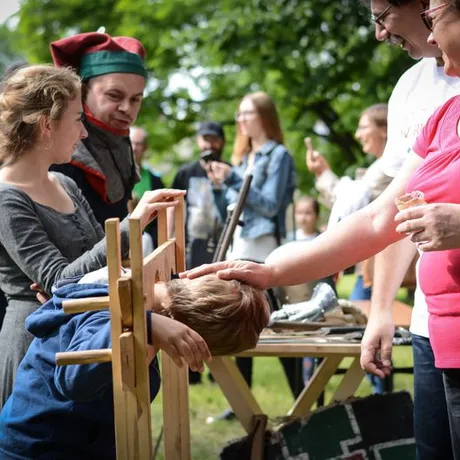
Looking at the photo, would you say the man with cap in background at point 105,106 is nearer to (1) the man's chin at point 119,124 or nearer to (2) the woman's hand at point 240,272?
(1) the man's chin at point 119,124

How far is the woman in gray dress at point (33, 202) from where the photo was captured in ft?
9.27

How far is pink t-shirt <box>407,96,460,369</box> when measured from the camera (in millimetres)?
2078

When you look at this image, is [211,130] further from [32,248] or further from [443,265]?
[443,265]

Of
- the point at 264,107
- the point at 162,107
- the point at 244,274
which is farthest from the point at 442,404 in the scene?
the point at 162,107

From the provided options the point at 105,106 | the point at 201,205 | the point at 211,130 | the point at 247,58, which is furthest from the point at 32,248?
the point at 247,58

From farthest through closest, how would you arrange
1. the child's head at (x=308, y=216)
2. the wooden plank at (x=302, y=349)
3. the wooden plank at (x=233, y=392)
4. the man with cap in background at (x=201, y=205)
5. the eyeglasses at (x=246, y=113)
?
the child's head at (x=308, y=216) → the man with cap in background at (x=201, y=205) → the eyeglasses at (x=246, y=113) → the wooden plank at (x=233, y=392) → the wooden plank at (x=302, y=349)

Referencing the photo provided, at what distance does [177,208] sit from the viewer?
2.81 metres

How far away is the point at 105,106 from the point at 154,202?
1362 mm

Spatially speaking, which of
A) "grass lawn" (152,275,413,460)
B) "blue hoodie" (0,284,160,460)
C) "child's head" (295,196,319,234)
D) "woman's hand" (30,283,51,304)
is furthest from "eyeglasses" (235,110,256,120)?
"blue hoodie" (0,284,160,460)

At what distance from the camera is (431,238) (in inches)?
77.2

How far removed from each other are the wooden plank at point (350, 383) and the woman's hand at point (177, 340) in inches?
77.9

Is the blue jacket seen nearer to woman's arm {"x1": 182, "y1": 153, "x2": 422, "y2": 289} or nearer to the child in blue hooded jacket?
woman's arm {"x1": 182, "y1": 153, "x2": 422, "y2": 289}

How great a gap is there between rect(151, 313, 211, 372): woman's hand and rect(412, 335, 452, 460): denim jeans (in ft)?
2.16

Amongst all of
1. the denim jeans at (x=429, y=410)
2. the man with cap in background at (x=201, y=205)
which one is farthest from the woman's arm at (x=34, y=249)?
the man with cap in background at (x=201, y=205)
